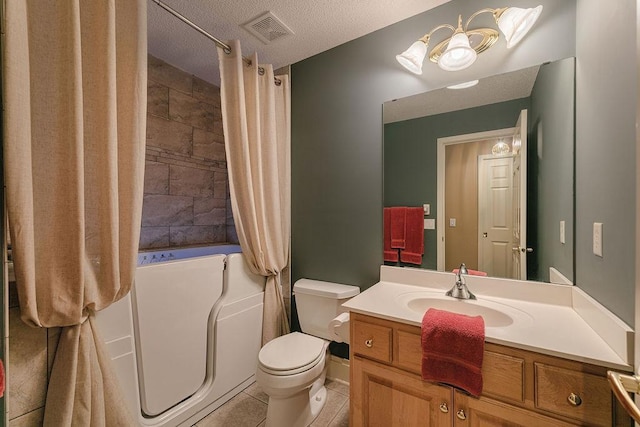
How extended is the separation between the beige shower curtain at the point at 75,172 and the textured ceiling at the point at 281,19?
52 centimetres

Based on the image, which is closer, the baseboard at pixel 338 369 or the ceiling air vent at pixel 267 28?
the ceiling air vent at pixel 267 28

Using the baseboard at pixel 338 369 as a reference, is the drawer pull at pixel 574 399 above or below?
above

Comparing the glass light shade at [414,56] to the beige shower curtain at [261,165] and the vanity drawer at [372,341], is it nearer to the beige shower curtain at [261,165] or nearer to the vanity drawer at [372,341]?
the beige shower curtain at [261,165]

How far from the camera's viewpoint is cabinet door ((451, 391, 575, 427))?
83 centimetres

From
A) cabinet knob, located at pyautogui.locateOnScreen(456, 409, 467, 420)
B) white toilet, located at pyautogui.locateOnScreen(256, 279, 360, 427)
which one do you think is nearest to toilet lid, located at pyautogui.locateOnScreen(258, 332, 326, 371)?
white toilet, located at pyautogui.locateOnScreen(256, 279, 360, 427)

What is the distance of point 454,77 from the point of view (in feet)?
4.81

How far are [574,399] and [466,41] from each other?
154 centimetres

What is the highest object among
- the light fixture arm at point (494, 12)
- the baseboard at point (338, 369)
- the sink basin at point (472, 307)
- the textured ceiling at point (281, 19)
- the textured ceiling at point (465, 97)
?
the textured ceiling at point (281, 19)

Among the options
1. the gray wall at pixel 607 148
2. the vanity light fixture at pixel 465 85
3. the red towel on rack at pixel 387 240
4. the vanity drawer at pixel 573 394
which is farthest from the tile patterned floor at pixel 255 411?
the vanity light fixture at pixel 465 85

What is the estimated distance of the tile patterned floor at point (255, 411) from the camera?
150 centimetres

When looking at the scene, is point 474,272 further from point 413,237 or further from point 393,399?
point 393,399

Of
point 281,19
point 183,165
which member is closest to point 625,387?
point 281,19

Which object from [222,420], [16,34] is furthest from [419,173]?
[222,420]

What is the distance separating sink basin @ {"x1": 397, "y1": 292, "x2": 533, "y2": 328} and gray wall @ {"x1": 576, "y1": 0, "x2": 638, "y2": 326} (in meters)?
0.28
